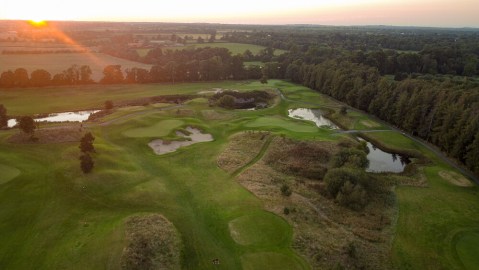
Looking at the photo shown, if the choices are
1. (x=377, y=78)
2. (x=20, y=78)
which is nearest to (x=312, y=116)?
(x=377, y=78)

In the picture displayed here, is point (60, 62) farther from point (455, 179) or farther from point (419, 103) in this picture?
point (455, 179)

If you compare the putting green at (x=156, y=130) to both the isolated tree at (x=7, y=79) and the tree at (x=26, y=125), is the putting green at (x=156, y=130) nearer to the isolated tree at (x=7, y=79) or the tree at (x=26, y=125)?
the tree at (x=26, y=125)

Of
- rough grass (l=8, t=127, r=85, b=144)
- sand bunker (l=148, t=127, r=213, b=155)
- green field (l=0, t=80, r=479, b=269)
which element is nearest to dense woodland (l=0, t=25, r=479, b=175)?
green field (l=0, t=80, r=479, b=269)

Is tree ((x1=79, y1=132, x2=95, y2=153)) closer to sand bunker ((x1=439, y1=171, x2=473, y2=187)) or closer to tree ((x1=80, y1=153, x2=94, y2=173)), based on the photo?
tree ((x1=80, y1=153, x2=94, y2=173))

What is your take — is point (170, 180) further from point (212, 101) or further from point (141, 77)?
point (141, 77)

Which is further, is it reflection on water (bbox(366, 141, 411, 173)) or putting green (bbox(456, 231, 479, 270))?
reflection on water (bbox(366, 141, 411, 173))

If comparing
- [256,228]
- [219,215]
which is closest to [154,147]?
[219,215]
